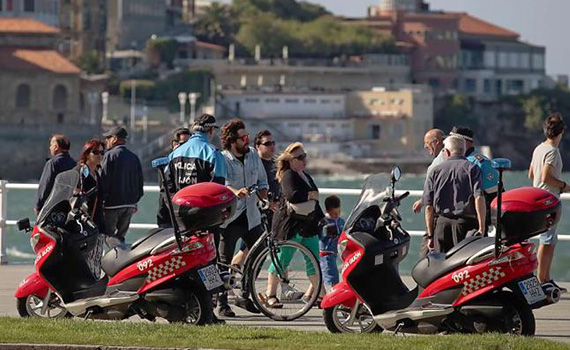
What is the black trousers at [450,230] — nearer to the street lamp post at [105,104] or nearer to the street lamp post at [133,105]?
the street lamp post at [133,105]

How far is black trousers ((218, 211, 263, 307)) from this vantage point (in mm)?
12992

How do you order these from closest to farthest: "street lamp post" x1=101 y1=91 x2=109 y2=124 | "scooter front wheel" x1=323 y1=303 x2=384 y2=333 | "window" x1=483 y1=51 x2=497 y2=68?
"scooter front wheel" x1=323 y1=303 x2=384 y2=333 → "street lamp post" x1=101 y1=91 x2=109 y2=124 → "window" x1=483 y1=51 x2=497 y2=68

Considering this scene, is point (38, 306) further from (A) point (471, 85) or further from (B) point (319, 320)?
(A) point (471, 85)

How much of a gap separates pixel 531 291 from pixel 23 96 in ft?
341

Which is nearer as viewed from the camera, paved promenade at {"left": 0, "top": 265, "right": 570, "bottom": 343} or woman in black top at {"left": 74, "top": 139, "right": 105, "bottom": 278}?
paved promenade at {"left": 0, "top": 265, "right": 570, "bottom": 343}

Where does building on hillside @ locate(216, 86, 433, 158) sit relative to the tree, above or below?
below

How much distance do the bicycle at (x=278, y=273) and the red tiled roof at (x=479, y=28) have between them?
533 feet

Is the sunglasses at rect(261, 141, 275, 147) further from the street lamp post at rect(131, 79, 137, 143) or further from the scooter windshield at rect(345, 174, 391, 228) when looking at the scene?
the street lamp post at rect(131, 79, 137, 143)

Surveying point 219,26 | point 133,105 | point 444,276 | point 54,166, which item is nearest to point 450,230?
point 444,276

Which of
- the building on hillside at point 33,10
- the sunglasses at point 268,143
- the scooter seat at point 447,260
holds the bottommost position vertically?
the scooter seat at point 447,260

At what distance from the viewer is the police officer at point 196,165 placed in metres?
12.8

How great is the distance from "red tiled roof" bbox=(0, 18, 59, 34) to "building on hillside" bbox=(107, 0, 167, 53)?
87.2 feet

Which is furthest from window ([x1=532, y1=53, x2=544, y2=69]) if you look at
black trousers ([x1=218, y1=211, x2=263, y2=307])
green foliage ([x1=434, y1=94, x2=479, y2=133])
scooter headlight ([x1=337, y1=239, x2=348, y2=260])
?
scooter headlight ([x1=337, y1=239, x2=348, y2=260])

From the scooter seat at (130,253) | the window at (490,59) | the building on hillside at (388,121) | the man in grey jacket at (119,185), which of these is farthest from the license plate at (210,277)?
the window at (490,59)
